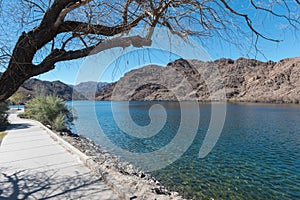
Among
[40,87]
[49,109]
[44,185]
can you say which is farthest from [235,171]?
[49,109]

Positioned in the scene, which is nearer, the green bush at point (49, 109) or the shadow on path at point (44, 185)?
the shadow on path at point (44, 185)

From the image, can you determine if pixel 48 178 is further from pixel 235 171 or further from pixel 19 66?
pixel 235 171

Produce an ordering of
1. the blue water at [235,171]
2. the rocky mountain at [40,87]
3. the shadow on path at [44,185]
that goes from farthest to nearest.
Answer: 1. the blue water at [235,171]
2. the shadow on path at [44,185]
3. the rocky mountain at [40,87]

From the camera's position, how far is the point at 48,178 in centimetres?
496

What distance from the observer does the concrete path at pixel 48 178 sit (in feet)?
13.4

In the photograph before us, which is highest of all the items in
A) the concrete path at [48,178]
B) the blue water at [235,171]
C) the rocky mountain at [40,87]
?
the rocky mountain at [40,87]

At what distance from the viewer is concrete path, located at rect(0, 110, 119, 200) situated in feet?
13.4

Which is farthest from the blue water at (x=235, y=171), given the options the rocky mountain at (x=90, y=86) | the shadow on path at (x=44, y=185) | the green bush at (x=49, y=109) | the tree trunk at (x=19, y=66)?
the green bush at (x=49, y=109)

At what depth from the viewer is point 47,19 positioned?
2738 millimetres

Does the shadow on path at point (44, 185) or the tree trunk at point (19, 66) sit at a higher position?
the tree trunk at point (19, 66)

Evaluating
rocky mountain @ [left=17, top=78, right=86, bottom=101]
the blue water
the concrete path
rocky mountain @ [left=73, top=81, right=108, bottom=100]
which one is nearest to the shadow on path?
the concrete path

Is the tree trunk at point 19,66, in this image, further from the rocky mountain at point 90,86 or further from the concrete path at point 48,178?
the rocky mountain at point 90,86

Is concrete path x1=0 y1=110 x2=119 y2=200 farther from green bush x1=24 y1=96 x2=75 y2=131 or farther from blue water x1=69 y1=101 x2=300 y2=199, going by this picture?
green bush x1=24 y1=96 x2=75 y2=131

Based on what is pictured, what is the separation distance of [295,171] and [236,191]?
13.9 ft
